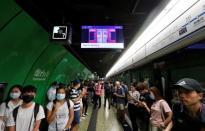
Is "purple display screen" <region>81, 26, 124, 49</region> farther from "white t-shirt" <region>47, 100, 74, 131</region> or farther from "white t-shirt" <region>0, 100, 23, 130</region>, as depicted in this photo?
"white t-shirt" <region>0, 100, 23, 130</region>

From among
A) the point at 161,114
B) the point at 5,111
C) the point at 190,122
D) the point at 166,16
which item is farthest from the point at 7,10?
the point at 190,122

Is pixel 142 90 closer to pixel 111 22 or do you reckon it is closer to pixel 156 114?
pixel 156 114

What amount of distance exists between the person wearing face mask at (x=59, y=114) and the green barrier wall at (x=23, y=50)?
5.58 feet

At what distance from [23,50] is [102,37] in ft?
9.77

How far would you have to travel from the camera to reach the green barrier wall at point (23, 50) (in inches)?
174

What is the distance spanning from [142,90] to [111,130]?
2.26 meters

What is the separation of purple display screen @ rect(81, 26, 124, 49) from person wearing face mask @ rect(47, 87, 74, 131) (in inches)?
142

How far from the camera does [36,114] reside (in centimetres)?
354

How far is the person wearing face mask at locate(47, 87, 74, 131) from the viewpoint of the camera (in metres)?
4.10

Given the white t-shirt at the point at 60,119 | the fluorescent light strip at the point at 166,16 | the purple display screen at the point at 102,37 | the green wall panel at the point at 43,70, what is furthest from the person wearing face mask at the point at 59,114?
the purple display screen at the point at 102,37

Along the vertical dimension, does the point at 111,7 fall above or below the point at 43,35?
above

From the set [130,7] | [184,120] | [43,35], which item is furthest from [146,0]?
[184,120]

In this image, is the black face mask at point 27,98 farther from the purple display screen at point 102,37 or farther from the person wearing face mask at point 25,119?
the purple display screen at point 102,37

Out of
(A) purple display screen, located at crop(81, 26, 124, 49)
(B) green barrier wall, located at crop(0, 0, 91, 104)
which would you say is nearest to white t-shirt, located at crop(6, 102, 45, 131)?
(B) green barrier wall, located at crop(0, 0, 91, 104)
